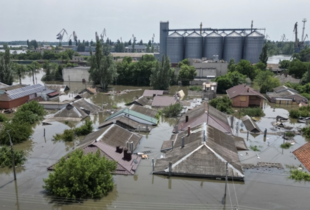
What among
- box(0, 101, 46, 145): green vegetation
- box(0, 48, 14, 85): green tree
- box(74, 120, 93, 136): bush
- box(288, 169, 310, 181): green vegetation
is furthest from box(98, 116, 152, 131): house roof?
box(0, 48, 14, 85): green tree

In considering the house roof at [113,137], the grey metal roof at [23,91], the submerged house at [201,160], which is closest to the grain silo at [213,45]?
the grey metal roof at [23,91]

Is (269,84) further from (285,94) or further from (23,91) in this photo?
(23,91)

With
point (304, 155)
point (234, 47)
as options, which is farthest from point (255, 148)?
point (234, 47)

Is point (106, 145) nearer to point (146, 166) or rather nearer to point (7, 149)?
point (146, 166)

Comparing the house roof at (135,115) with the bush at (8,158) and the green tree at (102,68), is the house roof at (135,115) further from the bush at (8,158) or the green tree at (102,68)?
the green tree at (102,68)

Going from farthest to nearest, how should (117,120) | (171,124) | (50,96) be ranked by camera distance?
1. (50,96)
2. (171,124)
3. (117,120)

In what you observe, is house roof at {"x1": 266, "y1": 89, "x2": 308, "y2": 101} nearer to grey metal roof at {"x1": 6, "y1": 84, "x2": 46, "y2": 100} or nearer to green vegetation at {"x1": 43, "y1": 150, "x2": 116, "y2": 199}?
green vegetation at {"x1": 43, "y1": 150, "x2": 116, "y2": 199}

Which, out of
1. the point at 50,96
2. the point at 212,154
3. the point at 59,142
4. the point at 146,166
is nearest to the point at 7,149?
the point at 59,142

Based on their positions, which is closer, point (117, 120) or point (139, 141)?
point (139, 141)
